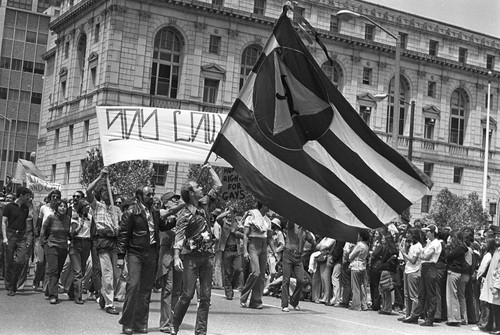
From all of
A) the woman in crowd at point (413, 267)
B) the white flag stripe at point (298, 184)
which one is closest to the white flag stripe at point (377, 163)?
the white flag stripe at point (298, 184)

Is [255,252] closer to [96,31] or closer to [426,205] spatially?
[96,31]

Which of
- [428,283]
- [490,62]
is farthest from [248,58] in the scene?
[428,283]

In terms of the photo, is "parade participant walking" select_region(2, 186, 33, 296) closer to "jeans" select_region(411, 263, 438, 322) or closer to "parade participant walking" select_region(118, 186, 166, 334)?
"parade participant walking" select_region(118, 186, 166, 334)

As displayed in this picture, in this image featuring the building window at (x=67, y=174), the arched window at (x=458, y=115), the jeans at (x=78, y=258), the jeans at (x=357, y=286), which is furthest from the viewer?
the arched window at (x=458, y=115)

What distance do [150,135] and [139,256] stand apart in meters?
2.36

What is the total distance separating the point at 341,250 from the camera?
686 inches

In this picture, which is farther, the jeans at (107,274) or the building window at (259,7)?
the building window at (259,7)

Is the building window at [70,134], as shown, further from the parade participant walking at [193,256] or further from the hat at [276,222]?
the parade participant walking at [193,256]

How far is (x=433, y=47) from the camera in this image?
65.1 m

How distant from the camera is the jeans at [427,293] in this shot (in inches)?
571

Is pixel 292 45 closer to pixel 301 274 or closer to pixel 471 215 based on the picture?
pixel 301 274

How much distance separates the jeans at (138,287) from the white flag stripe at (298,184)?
9.84ft

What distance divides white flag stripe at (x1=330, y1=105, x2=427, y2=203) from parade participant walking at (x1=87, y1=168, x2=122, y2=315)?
17.0ft

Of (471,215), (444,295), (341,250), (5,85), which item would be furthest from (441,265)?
(5,85)
